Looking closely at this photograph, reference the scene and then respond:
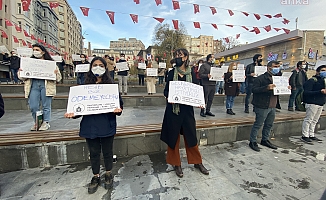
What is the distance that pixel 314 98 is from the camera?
13.0ft

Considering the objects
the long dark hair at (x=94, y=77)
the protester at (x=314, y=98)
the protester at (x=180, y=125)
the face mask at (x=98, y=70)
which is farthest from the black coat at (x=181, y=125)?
the protester at (x=314, y=98)

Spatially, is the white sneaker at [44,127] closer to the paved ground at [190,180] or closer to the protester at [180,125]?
the paved ground at [190,180]

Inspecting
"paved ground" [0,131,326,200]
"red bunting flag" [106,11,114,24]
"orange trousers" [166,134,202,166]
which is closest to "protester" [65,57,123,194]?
"paved ground" [0,131,326,200]

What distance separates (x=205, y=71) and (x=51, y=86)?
420cm

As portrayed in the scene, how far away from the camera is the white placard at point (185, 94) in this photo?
242cm

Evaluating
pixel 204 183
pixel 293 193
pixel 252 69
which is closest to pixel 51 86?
pixel 204 183

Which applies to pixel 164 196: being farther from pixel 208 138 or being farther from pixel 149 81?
pixel 149 81

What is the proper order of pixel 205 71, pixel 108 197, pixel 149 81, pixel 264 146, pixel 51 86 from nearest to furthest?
pixel 108 197 → pixel 51 86 → pixel 264 146 → pixel 205 71 → pixel 149 81

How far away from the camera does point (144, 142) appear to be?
3264mm

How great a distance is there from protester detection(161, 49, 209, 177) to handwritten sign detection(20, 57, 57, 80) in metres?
2.71

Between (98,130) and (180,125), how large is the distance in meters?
1.23

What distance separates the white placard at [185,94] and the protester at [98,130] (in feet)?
2.71

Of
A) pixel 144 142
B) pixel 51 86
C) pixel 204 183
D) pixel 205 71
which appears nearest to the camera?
pixel 204 183

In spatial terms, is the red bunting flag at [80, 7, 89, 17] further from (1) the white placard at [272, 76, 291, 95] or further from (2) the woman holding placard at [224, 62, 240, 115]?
(1) the white placard at [272, 76, 291, 95]
